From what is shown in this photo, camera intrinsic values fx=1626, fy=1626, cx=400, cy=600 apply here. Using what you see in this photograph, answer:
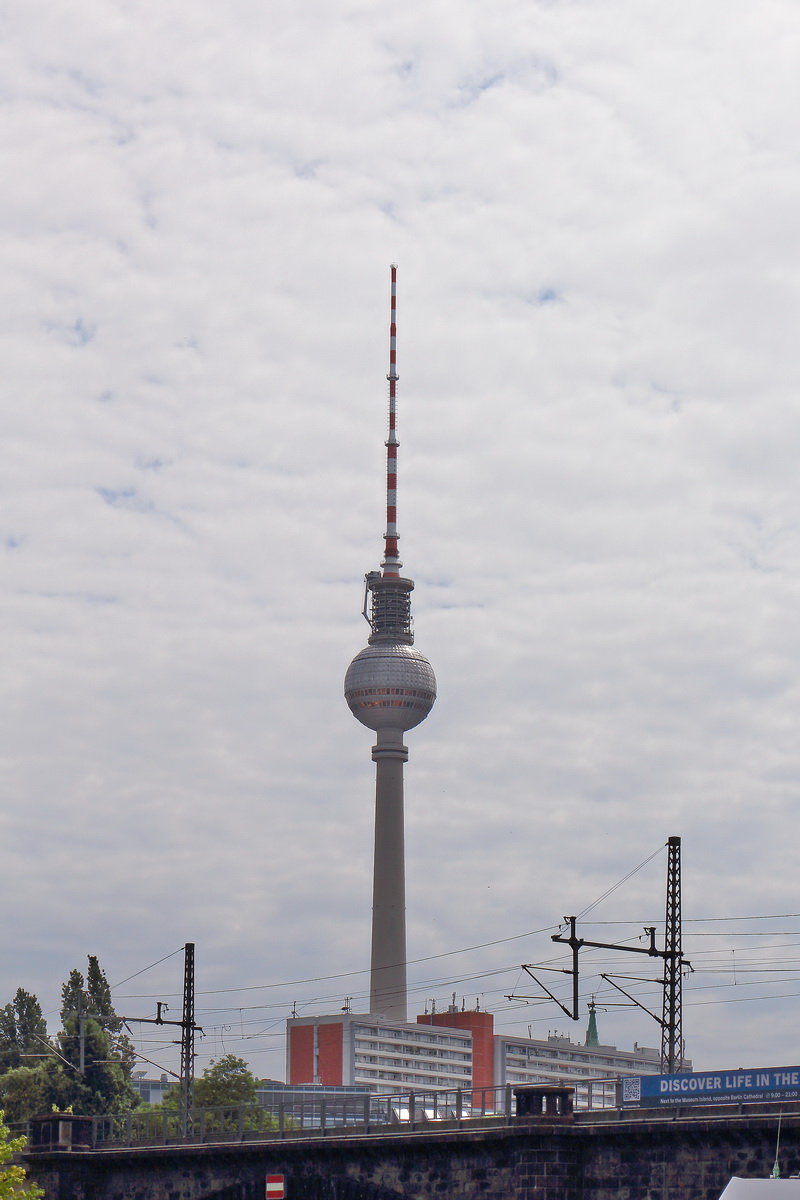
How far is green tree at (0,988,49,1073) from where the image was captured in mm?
163625

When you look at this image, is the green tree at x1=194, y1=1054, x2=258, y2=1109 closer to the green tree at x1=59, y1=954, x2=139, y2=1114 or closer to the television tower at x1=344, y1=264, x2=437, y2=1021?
the green tree at x1=59, y1=954, x2=139, y2=1114

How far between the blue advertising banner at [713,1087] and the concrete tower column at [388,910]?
150m

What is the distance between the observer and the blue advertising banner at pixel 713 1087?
41469 millimetres

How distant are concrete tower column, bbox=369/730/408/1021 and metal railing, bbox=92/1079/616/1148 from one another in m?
131

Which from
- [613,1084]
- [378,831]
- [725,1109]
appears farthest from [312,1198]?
[378,831]

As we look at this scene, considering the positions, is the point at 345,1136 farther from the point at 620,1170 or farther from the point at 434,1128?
the point at 620,1170

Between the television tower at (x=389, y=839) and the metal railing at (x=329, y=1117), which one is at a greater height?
the television tower at (x=389, y=839)

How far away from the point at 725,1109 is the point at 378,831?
6068 inches

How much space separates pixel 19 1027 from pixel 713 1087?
138234mm

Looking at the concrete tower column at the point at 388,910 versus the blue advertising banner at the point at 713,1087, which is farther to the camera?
the concrete tower column at the point at 388,910

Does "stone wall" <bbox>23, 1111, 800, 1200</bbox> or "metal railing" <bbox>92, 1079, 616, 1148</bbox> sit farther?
"metal railing" <bbox>92, 1079, 616, 1148</bbox>

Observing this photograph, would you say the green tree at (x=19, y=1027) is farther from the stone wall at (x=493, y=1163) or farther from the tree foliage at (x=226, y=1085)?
the stone wall at (x=493, y=1163)

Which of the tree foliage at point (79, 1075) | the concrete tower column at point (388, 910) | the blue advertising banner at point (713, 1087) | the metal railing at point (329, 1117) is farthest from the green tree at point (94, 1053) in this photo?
the blue advertising banner at point (713, 1087)

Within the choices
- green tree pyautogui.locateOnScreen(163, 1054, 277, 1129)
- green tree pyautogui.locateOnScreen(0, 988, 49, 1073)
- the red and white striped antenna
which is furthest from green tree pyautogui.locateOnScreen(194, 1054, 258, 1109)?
the red and white striped antenna
